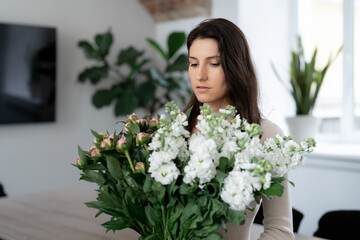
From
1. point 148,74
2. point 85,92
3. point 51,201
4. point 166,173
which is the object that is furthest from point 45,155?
point 166,173

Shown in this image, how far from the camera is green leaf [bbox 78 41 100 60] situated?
15.1ft

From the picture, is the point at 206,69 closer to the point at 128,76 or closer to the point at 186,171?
the point at 186,171

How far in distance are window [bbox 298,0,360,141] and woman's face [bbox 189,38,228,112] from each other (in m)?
3.03

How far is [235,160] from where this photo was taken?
100 centimetres

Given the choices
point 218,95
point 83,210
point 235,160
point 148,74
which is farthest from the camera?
point 148,74

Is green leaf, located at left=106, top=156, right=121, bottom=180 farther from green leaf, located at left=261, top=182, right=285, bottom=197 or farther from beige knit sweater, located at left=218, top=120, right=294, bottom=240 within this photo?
beige knit sweater, located at left=218, top=120, right=294, bottom=240

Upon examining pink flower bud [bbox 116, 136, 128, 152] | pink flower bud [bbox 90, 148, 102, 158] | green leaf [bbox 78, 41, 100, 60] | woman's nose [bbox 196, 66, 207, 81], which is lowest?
pink flower bud [bbox 90, 148, 102, 158]

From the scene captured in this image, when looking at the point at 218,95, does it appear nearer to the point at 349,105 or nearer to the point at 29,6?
the point at 349,105

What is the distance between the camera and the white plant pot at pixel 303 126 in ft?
12.5

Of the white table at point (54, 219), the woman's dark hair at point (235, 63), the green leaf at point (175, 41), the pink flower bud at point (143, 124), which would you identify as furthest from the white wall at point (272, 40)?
the pink flower bud at point (143, 124)

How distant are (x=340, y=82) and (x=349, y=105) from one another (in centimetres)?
23

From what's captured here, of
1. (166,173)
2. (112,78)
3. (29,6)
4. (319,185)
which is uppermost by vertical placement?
(29,6)

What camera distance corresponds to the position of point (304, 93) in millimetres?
3855

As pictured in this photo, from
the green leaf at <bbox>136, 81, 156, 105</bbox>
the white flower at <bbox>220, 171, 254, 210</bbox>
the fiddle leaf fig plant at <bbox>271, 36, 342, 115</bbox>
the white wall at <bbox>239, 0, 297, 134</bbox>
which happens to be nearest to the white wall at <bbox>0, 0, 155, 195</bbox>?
the green leaf at <bbox>136, 81, 156, 105</bbox>
